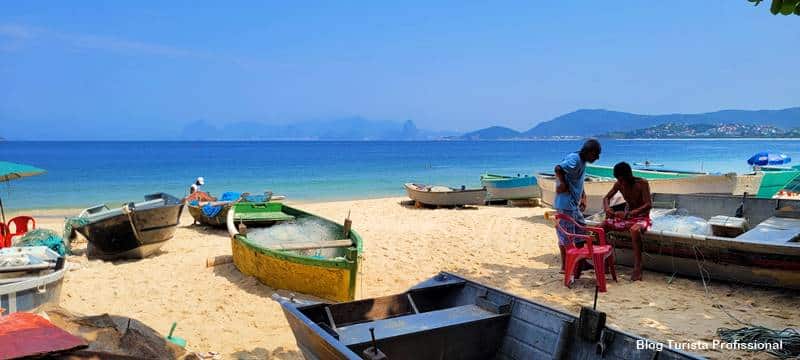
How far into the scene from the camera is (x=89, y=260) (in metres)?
9.88

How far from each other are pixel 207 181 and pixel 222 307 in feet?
111

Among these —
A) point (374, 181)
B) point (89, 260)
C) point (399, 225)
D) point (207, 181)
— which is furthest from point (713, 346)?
point (207, 181)

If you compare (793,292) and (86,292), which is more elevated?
(793,292)

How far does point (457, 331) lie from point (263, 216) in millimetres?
7761

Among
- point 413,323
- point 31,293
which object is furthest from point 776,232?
point 31,293

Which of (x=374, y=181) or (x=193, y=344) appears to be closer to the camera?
(x=193, y=344)

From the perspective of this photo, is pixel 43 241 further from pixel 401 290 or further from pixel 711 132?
pixel 711 132

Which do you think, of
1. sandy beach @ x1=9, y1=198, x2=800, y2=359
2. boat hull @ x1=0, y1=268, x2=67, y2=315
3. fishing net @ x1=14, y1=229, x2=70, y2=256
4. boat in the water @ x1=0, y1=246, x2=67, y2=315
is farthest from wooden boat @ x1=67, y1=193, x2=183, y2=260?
boat hull @ x1=0, y1=268, x2=67, y2=315

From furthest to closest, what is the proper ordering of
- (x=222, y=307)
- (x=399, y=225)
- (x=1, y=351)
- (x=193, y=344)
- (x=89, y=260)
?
(x=399, y=225)
(x=89, y=260)
(x=222, y=307)
(x=193, y=344)
(x=1, y=351)

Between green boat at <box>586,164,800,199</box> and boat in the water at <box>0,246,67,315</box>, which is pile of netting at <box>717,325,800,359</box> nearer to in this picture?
boat in the water at <box>0,246,67,315</box>

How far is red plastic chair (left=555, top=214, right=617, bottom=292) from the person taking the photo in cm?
621

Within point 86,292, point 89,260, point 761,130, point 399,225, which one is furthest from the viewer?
point 761,130

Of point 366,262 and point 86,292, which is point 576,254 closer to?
point 366,262

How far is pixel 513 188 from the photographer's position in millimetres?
18812
